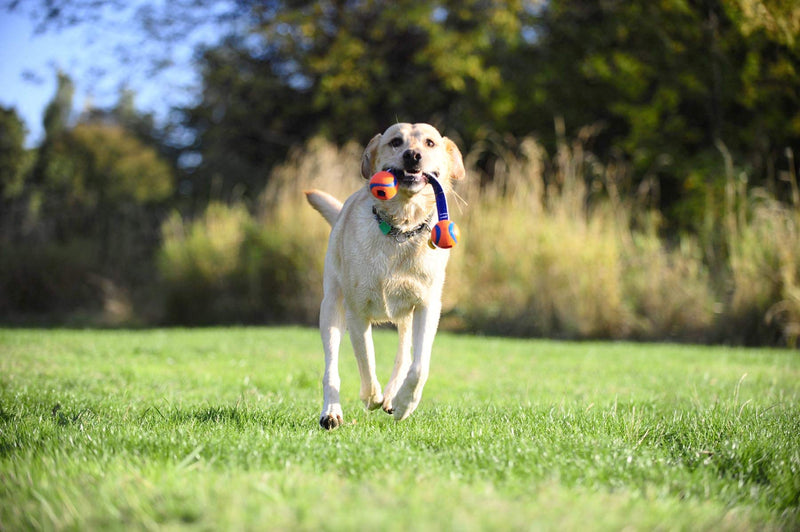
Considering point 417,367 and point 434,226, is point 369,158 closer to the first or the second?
point 434,226

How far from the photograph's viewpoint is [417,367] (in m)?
3.28

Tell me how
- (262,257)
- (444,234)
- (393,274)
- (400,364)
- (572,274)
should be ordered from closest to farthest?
(444,234), (393,274), (400,364), (572,274), (262,257)

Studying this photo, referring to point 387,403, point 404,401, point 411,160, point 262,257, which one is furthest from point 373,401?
point 262,257

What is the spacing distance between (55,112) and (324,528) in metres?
25.7

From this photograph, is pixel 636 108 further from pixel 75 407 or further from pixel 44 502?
pixel 44 502

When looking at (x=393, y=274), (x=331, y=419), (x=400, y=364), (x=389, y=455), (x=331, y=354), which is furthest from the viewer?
(x=400, y=364)

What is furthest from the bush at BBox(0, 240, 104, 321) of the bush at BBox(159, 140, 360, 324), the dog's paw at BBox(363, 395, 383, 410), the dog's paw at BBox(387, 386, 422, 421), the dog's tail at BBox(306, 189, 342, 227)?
the dog's paw at BBox(387, 386, 422, 421)

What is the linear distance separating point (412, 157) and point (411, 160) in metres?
0.02

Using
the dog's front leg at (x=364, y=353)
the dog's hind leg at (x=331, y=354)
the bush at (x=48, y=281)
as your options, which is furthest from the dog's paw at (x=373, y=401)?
the bush at (x=48, y=281)

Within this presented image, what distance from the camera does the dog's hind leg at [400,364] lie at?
3.72 m

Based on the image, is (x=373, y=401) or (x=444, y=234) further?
(x=373, y=401)

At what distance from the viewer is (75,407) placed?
3.69 meters

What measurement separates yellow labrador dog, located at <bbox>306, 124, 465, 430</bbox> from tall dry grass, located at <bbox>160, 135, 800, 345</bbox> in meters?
4.96

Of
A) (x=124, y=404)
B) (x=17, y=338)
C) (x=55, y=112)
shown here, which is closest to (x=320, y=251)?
(x=17, y=338)
